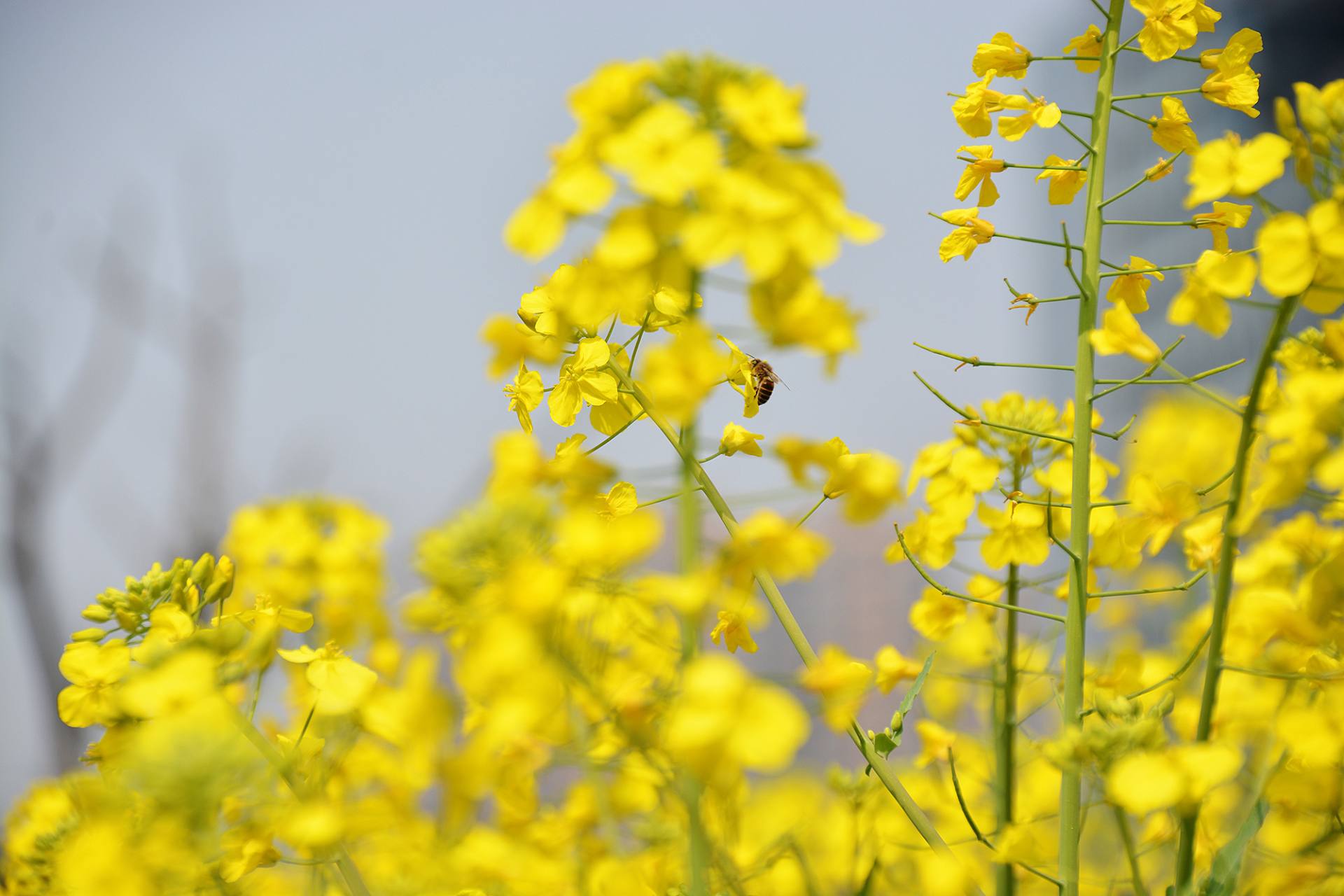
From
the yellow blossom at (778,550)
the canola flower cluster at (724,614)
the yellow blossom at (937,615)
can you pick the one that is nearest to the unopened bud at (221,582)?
the canola flower cluster at (724,614)

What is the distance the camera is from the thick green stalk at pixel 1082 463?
783 millimetres

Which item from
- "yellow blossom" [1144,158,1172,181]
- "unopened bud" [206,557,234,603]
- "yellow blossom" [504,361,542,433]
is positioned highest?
"yellow blossom" [1144,158,1172,181]

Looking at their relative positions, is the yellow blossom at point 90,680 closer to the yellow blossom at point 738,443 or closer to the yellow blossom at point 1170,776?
the yellow blossom at point 738,443

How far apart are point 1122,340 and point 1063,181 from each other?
0.26 metres

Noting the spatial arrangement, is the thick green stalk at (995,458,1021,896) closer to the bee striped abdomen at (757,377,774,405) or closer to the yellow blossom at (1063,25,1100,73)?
the bee striped abdomen at (757,377,774,405)

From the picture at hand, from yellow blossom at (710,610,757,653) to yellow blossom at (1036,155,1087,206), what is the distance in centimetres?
52

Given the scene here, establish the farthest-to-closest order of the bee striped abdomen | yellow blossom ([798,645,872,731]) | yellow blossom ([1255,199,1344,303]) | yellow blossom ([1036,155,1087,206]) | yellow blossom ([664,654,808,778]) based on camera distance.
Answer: the bee striped abdomen < yellow blossom ([1036,155,1087,206]) < yellow blossom ([1255,199,1344,303]) < yellow blossom ([798,645,872,731]) < yellow blossom ([664,654,808,778])

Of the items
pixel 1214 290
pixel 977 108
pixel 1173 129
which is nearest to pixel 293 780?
pixel 1214 290

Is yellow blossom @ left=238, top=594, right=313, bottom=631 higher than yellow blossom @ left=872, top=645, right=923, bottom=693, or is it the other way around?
yellow blossom @ left=238, top=594, right=313, bottom=631

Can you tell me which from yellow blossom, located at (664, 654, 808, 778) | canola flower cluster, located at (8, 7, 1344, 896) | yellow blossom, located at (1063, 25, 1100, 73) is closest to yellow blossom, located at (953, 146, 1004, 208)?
canola flower cluster, located at (8, 7, 1344, 896)

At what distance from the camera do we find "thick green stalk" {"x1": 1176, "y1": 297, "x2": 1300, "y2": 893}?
0.68 meters

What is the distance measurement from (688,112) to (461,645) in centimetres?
32

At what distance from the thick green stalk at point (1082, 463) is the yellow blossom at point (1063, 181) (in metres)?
0.03

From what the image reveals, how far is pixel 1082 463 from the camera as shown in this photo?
832 millimetres
